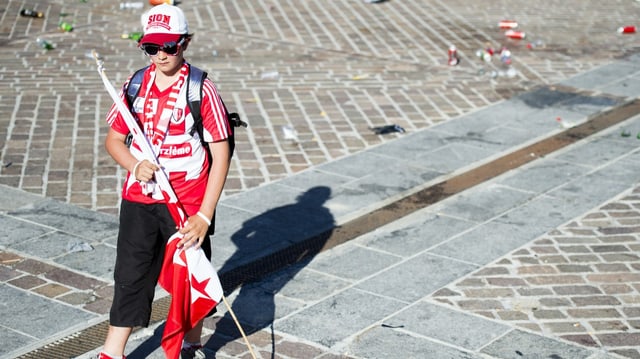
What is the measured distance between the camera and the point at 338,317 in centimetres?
616

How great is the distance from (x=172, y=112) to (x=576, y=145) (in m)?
5.91

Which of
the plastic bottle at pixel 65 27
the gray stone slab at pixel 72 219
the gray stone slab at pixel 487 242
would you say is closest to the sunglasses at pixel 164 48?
the gray stone slab at pixel 72 219

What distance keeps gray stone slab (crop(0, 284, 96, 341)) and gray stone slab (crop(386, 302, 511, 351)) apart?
196 cm

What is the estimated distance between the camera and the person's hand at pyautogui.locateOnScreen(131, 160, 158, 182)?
15.8ft

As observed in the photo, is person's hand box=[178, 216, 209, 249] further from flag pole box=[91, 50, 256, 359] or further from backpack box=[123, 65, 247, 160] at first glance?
backpack box=[123, 65, 247, 160]

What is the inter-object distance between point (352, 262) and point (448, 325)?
1166 mm

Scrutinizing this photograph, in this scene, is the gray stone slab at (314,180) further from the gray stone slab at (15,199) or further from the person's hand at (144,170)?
the person's hand at (144,170)

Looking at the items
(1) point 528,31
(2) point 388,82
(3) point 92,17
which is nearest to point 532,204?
(2) point 388,82

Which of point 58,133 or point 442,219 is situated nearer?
point 442,219

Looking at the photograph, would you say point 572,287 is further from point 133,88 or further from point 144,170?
point 133,88

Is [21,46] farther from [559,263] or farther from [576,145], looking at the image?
[559,263]

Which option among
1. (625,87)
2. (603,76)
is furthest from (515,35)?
(625,87)

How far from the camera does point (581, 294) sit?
654 cm

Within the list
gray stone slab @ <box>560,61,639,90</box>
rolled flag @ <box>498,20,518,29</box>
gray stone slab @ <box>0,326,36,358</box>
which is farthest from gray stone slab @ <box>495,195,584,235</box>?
rolled flag @ <box>498,20,518,29</box>
